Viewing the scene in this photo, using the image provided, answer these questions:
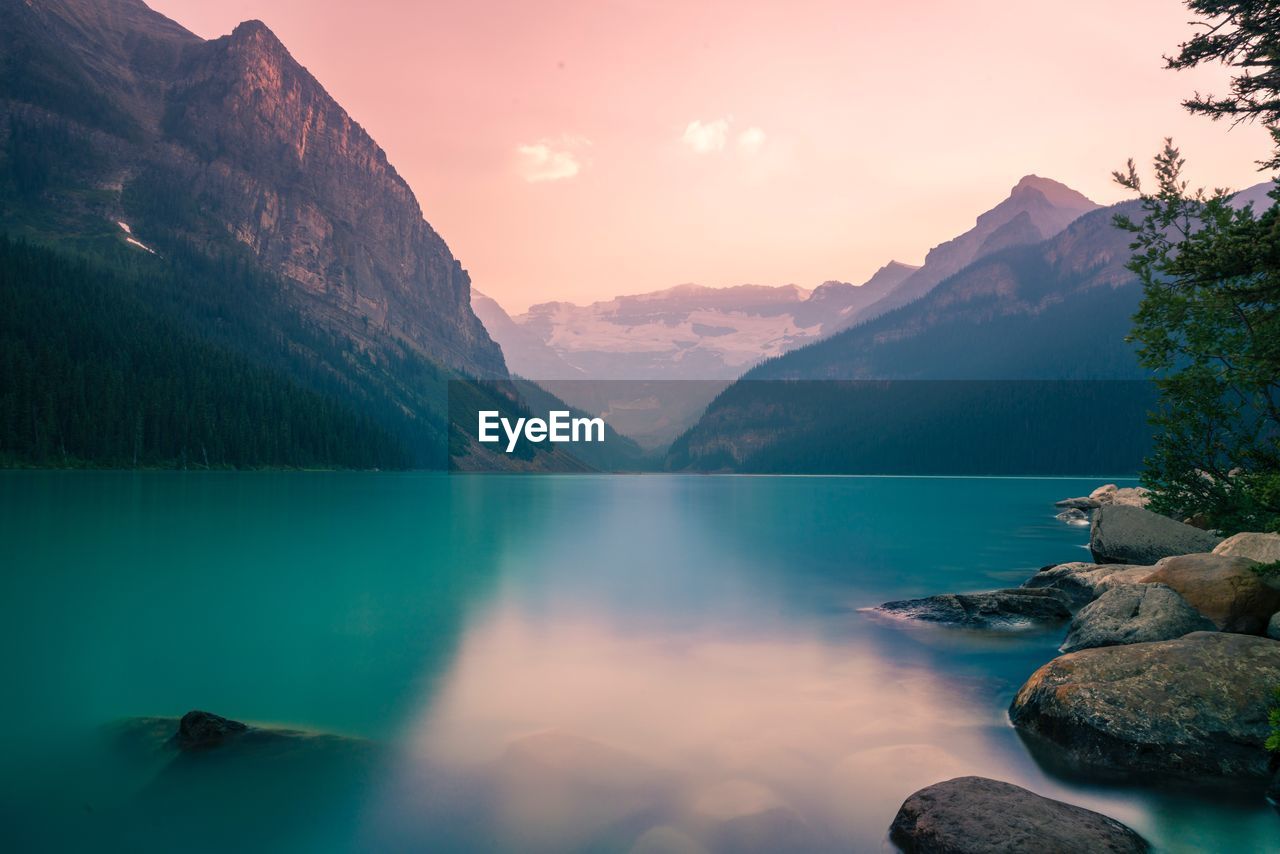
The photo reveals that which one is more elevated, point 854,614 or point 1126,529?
point 1126,529

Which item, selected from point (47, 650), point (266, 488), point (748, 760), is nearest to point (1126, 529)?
point (748, 760)

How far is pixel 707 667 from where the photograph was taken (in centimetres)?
1831

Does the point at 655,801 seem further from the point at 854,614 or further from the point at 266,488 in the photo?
the point at 266,488

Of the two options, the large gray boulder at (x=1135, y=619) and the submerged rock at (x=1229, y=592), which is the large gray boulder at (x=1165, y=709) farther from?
the submerged rock at (x=1229, y=592)

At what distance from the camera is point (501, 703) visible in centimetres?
1516

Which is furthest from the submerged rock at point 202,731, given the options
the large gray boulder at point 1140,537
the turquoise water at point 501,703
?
the large gray boulder at point 1140,537

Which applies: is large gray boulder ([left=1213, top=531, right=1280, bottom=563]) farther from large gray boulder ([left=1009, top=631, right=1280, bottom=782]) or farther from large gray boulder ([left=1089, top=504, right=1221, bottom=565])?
large gray boulder ([left=1009, top=631, right=1280, bottom=782])

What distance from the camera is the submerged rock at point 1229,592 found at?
1584cm

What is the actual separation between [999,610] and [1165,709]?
11.8 metres

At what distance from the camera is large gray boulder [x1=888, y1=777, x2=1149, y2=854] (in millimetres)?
8000

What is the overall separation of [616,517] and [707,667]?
2385 inches

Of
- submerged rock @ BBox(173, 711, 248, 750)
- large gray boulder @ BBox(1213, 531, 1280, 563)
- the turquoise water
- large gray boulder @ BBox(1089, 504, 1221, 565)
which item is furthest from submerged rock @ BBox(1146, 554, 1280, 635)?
submerged rock @ BBox(173, 711, 248, 750)

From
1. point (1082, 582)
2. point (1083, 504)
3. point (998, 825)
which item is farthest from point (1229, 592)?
point (1083, 504)

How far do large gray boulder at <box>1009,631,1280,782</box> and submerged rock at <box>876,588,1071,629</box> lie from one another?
32.0 ft
